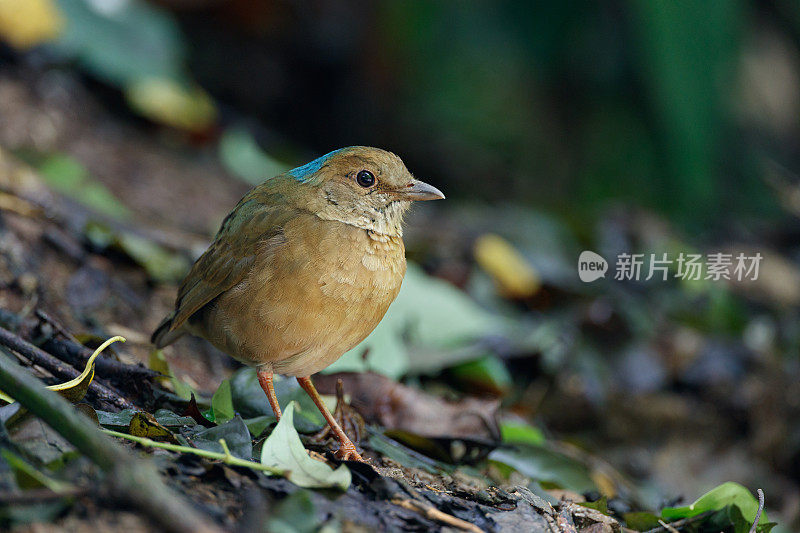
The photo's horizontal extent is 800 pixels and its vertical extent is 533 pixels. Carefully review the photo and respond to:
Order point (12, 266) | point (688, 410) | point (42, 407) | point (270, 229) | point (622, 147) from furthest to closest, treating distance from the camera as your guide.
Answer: point (622, 147) → point (688, 410) → point (12, 266) → point (270, 229) → point (42, 407)

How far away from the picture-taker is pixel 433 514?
7.09 feet

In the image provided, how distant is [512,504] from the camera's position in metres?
2.39

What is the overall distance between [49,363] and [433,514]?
1.28 m

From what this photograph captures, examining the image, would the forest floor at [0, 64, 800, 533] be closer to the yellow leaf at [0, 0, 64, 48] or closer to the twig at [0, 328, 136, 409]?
the twig at [0, 328, 136, 409]

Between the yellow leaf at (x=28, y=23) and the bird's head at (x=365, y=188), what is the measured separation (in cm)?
376

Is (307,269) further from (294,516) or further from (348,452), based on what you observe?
(294,516)

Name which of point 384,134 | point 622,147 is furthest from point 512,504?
point 384,134

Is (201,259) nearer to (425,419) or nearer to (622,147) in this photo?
(425,419)

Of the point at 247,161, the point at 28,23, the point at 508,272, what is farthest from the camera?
the point at 247,161

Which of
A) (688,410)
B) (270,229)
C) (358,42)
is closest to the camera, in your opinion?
(270,229)

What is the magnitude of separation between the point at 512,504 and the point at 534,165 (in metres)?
6.74

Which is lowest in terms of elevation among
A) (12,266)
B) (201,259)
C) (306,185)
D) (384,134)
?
(12,266)

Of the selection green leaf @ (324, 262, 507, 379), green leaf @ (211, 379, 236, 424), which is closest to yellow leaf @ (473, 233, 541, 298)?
green leaf @ (324, 262, 507, 379)

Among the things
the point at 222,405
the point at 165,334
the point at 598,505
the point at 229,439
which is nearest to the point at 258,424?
the point at 222,405
